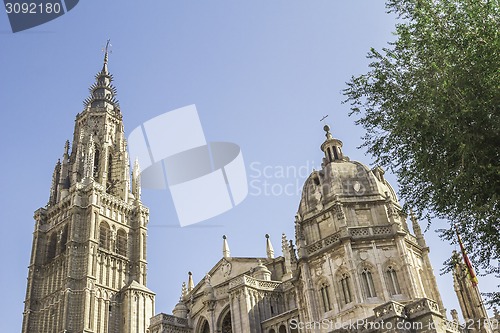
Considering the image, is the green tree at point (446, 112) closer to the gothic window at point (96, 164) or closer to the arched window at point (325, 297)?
the arched window at point (325, 297)

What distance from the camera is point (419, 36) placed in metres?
15.9

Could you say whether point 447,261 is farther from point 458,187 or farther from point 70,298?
point 70,298

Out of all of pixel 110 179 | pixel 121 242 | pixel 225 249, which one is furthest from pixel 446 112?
pixel 110 179

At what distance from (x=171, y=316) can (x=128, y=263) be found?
2039cm

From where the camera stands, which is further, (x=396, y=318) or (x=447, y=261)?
(x=396, y=318)

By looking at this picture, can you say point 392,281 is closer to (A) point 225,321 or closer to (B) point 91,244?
(A) point 225,321

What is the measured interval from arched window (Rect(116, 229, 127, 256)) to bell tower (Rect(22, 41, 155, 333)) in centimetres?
5

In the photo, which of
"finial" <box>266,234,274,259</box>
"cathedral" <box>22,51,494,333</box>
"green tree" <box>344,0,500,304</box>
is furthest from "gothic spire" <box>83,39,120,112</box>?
"green tree" <box>344,0,500,304</box>

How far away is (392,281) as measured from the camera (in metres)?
28.2

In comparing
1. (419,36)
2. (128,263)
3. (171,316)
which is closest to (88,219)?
(128,263)

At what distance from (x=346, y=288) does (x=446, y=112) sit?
16.2m

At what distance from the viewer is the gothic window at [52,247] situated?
58812mm

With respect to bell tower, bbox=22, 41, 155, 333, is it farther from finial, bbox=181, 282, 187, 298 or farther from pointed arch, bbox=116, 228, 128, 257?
finial, bbox=181, 282, 187, 298

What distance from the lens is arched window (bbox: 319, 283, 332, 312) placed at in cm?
2883
